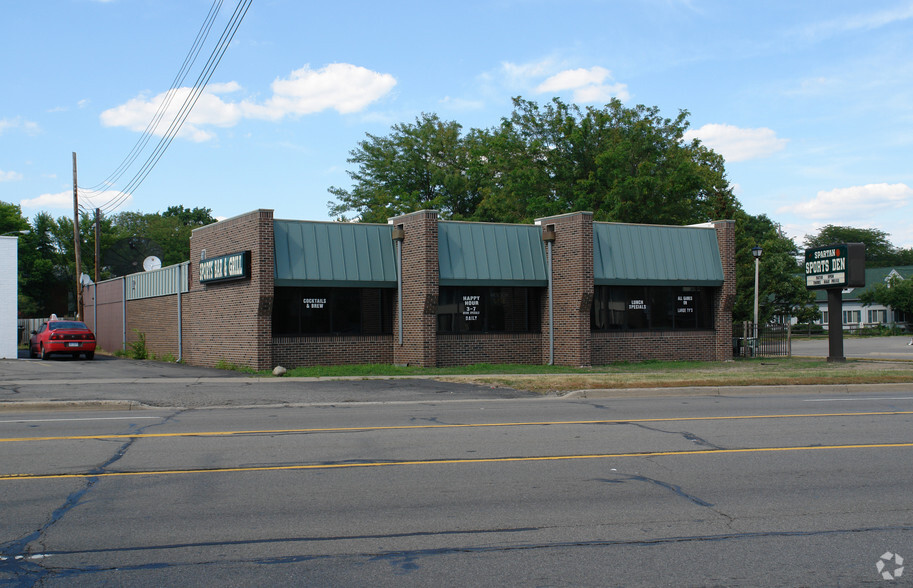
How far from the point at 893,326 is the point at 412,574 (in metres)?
76.3

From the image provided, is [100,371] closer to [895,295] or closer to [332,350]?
[332,350]

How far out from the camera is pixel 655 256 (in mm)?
27875

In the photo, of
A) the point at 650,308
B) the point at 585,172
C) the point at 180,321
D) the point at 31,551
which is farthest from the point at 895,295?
the point at 31,551

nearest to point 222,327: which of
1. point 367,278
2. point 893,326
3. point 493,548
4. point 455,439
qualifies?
point 367,278

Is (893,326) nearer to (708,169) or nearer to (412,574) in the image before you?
(708,169)

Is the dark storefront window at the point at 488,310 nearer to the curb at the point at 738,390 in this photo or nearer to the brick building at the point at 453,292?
the brick building at the point at 453,292

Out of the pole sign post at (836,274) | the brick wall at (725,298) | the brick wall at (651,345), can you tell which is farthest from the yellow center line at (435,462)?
the pole sign post at (836,274)

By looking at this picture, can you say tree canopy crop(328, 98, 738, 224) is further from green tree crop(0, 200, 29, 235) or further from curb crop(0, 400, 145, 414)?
green tree crop(0, 200, 29, 235)

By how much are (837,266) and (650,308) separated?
7651 mm

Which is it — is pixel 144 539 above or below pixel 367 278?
below

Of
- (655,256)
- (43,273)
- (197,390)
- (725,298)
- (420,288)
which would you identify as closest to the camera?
(197,390)

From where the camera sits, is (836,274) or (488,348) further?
(836,274)

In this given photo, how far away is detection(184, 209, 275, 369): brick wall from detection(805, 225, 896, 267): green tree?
103 m

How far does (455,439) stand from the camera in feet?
36.7
